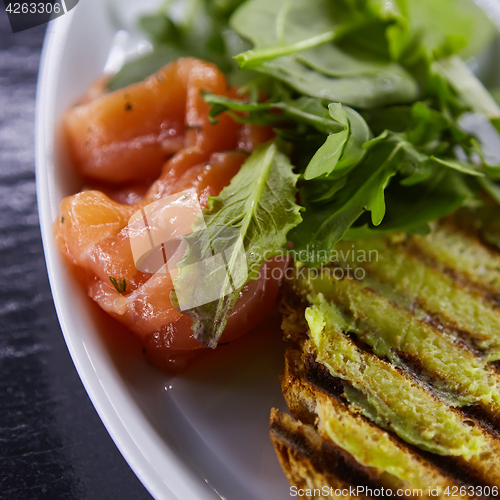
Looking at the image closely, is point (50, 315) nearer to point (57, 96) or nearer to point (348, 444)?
point (57, 96)

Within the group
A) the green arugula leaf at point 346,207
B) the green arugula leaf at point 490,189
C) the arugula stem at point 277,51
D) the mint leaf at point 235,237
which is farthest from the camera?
the green arugula leaf at point 490,189

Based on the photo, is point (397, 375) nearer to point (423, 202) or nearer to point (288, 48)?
point (423, 202)

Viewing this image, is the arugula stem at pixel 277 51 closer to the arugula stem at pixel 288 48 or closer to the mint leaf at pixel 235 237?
the arugula stem at pixel 288 48

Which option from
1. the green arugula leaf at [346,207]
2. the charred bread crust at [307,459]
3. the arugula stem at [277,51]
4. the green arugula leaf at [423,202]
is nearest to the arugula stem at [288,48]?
the arugula stem at [277,51]

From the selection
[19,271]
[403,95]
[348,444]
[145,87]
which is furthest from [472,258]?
[19,271]

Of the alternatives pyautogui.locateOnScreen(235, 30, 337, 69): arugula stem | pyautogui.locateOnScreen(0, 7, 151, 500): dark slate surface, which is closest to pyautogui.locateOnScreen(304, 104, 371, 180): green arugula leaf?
pyautogui.locateOnScreen(235, 30, 337, 69): arugula stem

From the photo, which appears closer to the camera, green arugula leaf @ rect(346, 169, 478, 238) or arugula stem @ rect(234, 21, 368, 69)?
arugula stem @ rect(234, 21, 368, 69)

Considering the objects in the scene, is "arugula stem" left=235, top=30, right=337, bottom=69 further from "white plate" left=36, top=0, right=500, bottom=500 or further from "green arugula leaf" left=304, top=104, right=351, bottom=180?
"white plate" left=36, top=0, right=500, bottom=500
